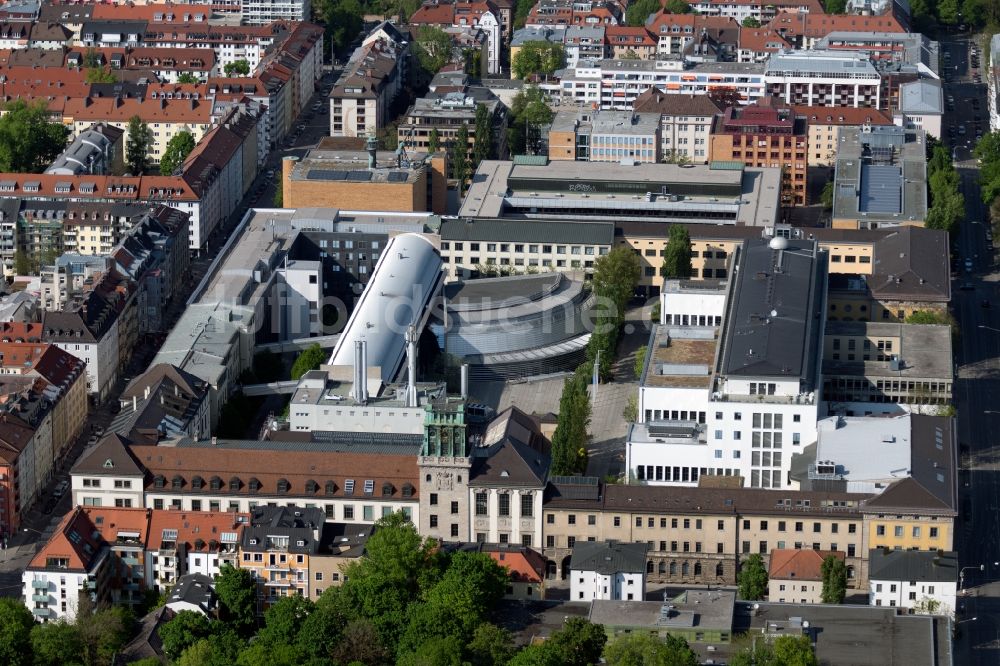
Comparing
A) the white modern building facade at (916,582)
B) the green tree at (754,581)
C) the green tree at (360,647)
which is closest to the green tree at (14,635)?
the green tree at (360,647)

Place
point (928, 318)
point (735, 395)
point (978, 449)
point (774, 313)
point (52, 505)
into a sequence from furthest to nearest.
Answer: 1. point (928, 318)
2. point (978, 449)
3. point (774, 313)
4. point (52, 505)
5. point (735, 395)

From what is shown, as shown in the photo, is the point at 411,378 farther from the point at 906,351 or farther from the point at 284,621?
the point at 906,351

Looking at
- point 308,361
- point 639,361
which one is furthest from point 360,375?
point 639,361

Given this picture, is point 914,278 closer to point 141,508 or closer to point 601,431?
point 601,431

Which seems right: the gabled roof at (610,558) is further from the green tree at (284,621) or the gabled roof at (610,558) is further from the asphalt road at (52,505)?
the asphalt road at (52,505)

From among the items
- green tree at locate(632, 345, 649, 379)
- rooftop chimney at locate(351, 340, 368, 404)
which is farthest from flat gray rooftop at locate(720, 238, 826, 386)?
rooftop chimney at locate(351, 340, 368, 404)

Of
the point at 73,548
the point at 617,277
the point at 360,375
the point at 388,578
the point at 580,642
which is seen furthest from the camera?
the point at 617,277
